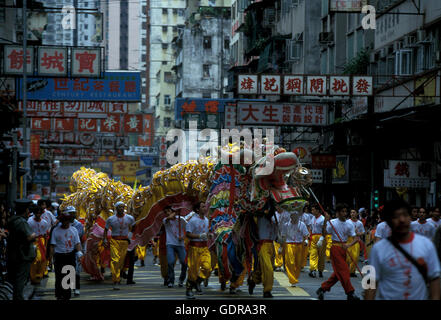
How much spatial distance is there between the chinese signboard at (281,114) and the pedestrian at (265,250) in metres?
15.4

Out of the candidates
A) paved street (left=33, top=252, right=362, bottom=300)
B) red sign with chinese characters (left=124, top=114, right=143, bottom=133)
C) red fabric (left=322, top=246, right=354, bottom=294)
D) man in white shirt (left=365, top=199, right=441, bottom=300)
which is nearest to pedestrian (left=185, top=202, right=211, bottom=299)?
paved street (left=33, top=252, right=362, bottom=300)

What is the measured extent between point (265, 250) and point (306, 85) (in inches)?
568

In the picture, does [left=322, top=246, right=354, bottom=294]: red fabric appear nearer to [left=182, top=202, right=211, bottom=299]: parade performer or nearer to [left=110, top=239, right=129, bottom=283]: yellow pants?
[left=182, top=202, right=211, bottom=299]: parade performer

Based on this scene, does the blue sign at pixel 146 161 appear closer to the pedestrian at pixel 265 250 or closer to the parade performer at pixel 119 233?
the parade performer at pixel 119 233

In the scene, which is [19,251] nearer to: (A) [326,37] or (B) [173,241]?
(B) [173,241]

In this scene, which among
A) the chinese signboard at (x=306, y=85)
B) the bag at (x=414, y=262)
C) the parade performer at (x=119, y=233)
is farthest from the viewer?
the chinese signboard at (x=306, y=85)

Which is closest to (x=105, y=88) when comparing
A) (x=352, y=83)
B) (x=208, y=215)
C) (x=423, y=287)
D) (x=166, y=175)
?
(x=352, y=83)

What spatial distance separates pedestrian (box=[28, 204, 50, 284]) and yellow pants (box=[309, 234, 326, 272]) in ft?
18.0

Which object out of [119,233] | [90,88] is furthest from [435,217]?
[90,88]

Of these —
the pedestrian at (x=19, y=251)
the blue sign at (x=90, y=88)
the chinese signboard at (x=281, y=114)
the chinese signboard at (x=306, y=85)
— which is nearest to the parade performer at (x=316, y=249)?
the chinese signboard at (x=306, y=85)

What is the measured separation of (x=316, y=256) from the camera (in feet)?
68.3

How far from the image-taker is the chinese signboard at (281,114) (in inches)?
1168
